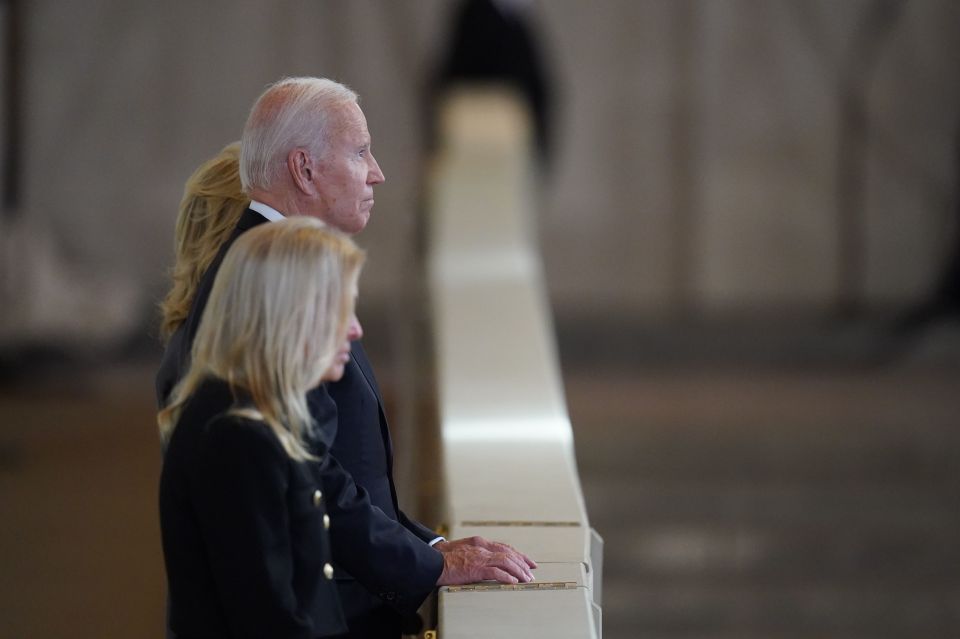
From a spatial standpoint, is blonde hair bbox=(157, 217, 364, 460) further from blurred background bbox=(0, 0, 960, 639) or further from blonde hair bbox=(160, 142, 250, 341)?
blurred background bbox=(0, 0, 960, 639)

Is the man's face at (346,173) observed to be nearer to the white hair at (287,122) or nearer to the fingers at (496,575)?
the white hair at (287,122)

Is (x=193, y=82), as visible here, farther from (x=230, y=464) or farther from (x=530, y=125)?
(x=230, y=464)

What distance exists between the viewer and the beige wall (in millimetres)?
10570

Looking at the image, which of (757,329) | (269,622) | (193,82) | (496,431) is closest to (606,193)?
(757,329)

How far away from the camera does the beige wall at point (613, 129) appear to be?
10.6 meters

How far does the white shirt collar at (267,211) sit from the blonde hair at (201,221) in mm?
158

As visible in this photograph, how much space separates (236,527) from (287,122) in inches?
26.5

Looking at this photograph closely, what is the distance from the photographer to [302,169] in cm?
229

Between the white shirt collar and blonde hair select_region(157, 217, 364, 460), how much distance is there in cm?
25

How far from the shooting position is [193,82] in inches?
420

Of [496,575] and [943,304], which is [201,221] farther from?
[943,304]

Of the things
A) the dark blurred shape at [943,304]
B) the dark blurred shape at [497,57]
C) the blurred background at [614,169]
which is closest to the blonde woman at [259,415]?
the blurred background at [614,169]

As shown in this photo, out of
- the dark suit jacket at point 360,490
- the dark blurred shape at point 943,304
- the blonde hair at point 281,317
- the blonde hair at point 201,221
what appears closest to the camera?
the blonde hair at point 281,317

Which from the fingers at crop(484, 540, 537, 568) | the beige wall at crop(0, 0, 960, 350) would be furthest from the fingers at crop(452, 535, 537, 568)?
the beige wall at crop(0, 0, 960, 350)
